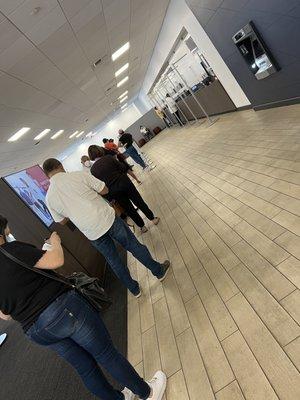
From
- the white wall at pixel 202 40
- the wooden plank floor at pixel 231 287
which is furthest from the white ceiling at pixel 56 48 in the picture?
the wooden plank floor at pixel 231 287

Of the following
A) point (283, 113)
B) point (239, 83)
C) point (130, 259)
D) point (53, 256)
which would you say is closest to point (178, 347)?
point (53, 256)

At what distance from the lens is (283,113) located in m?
5.61

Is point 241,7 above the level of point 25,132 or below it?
below

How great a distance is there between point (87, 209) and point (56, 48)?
3565mm

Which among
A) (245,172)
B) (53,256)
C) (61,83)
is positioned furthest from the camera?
(61,83)

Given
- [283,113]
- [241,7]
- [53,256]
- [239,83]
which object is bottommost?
[283,113]

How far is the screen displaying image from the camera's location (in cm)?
390

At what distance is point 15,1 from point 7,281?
3.06 metres

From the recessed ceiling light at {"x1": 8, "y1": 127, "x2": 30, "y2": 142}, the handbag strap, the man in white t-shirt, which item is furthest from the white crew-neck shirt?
the recessed ceiling light at {"x1": 8, "y1": 127, "x2": 30, "y2": 142}

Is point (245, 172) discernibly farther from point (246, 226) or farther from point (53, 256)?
point (53, 256)

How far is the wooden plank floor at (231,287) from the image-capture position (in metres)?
1.84

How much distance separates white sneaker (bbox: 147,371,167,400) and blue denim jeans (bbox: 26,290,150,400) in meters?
0.20

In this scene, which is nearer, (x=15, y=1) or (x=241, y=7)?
(x=15, y=1)

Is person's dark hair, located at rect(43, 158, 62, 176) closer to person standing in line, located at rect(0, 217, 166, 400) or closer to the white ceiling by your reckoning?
person standing in line, located at rect(0, 217, 166, 400)
